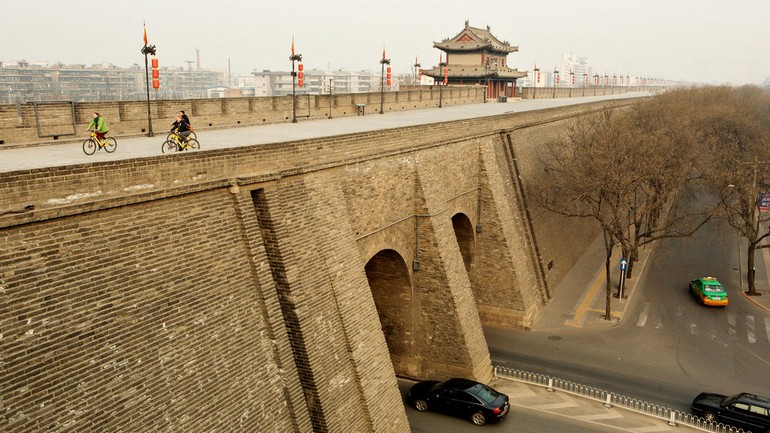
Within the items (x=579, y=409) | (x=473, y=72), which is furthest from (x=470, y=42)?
(x=579, y=409)

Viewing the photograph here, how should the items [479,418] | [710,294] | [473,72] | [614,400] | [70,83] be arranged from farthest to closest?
1. [70,83]
2. [473,72]
3. [710,294]
4. [614,400]
5. [479,418]

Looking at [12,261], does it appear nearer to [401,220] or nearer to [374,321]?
[374,321]

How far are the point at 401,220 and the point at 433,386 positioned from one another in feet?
14.4

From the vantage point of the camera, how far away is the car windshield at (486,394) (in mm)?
14758

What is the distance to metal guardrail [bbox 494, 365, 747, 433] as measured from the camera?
15.0 m

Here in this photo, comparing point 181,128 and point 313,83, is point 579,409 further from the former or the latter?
point 313,83

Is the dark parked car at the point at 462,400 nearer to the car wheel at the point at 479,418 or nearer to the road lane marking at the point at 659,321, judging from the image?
the car wheel at the point at 479,418

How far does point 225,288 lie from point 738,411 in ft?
42.2

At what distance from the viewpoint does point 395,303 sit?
1708 centimetres

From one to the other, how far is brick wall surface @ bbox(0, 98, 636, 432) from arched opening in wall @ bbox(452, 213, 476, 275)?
346 cm

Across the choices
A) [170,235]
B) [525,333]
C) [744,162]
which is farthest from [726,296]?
[170,235]

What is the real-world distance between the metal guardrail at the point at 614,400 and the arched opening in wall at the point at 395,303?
2774mm

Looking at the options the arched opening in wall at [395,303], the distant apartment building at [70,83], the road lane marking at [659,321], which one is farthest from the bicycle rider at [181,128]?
the distant apartment building at [70,83]

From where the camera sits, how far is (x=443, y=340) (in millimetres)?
16922
